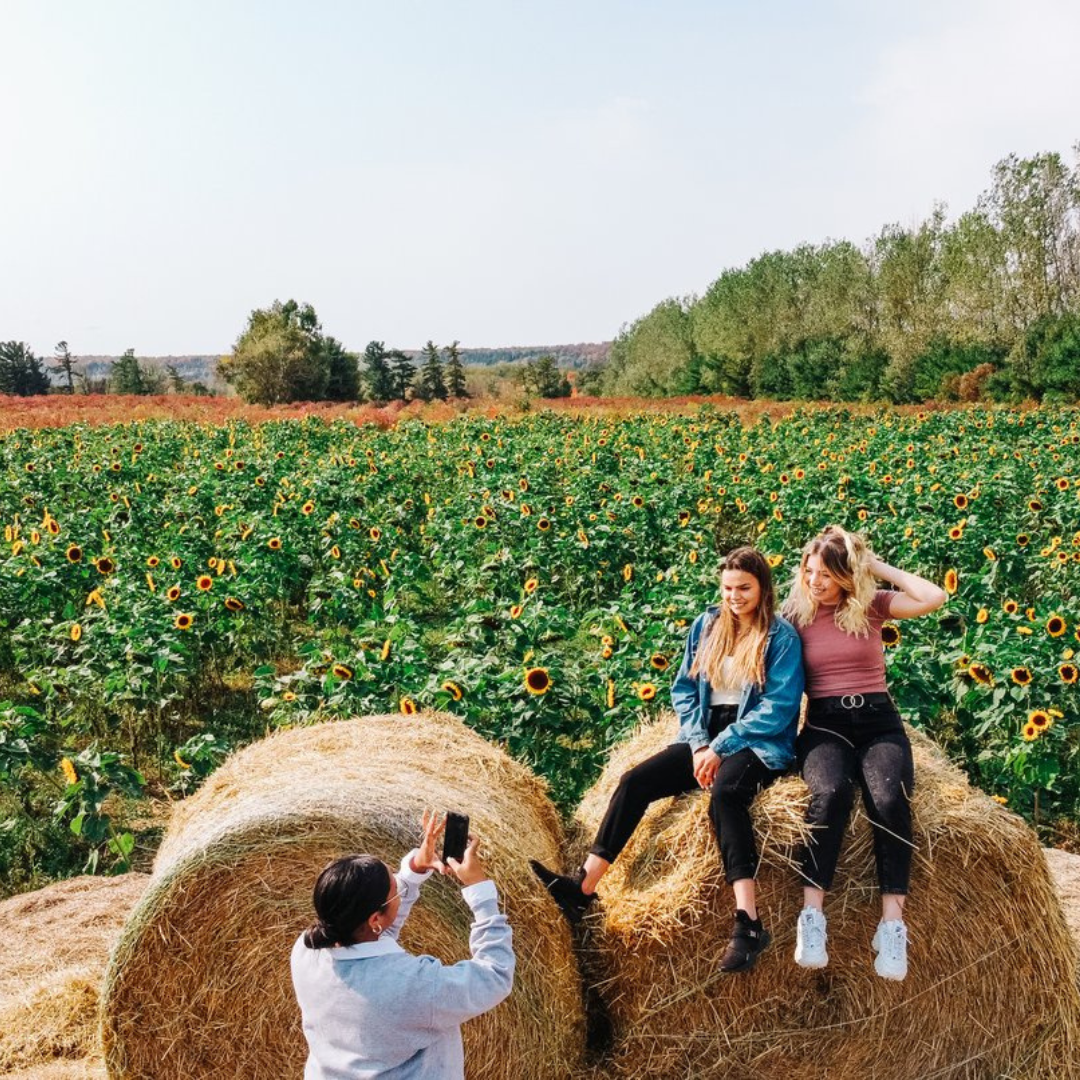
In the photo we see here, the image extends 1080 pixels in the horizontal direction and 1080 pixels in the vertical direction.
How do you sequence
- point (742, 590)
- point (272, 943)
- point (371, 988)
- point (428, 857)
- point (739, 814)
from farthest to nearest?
1. point (742, 590)
2. point (739, 814)
3. point (272, 943)
4. point (428, 857)
5. point (371, 988)

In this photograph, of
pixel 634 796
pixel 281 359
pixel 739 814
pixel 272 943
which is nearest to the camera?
pixel 272 943

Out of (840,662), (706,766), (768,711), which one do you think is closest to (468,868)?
(706,766)

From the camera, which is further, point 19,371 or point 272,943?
point 19,371

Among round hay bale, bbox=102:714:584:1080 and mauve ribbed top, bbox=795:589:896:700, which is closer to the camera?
round hay bale, bbox=102:714:584:1080

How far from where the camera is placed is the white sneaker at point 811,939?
3301 millimetres

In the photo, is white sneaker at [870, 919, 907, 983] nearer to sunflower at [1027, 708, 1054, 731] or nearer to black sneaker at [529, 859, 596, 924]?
black sneaker at [529, 859, 596, 924]

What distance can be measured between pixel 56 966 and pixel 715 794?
9.17 ft

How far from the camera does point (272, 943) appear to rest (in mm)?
3193

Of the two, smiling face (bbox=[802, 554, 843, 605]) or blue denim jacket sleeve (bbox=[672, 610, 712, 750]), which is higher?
smiling face (bbox=[802, 554, 843, 605])

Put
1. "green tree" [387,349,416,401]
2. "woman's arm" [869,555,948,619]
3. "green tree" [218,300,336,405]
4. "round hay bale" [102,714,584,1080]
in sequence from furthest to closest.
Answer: "green tree" [387,349,416,401] → "green tree" [218,300,336,405] → "woman's arm" [869,555,948,619] → "round hay bale" [102,714,584,1080]

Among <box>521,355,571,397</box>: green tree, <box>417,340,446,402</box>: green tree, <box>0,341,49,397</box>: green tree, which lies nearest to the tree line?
<box>521,355,571,397</box>: green tree

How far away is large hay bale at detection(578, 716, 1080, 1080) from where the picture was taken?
3453 millimetres

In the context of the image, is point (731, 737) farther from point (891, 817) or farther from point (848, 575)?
point (848, 575)

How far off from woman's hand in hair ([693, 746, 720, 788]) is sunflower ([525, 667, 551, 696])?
1685 mm
